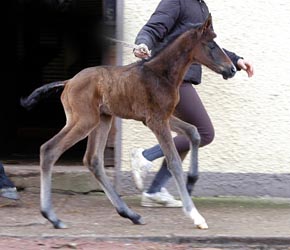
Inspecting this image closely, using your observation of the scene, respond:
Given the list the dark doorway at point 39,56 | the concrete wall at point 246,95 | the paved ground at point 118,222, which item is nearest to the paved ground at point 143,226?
the paved ground at point 118,222

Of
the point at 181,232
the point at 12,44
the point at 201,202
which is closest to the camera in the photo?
the point at 181,232

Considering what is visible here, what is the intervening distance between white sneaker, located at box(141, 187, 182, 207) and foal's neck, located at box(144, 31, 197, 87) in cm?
128

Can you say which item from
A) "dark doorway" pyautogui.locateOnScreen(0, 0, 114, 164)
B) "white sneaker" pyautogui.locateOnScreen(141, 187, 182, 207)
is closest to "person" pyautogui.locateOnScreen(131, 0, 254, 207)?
"white sneaker" pyautogui.locateOnScreen(141, 187, 182, 207)

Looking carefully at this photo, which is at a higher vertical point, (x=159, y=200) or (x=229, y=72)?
(x=229, y=72)

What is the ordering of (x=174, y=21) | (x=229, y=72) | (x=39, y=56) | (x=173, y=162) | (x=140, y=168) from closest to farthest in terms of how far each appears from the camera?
(x=173, y=162) < (x=229, y=72) < (x=174, y=21) < (x=140, y=168) < (x=39, y=56)

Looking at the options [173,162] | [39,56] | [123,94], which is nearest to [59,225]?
[173,162]

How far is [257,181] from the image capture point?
273 inches

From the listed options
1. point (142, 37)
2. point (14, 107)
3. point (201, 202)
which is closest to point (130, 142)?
point (201, 202)

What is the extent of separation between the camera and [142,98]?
5.56m

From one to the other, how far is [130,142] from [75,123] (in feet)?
4.77

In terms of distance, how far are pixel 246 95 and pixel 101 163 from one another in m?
1.78

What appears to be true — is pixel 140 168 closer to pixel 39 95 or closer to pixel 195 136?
pixel 195 136

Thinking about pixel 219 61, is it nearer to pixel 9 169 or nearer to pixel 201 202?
pixel 201 202

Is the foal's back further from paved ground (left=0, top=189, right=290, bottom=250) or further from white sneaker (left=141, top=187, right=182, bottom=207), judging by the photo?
white sneaker (left=141, top=187, right=182, bottom=207)
